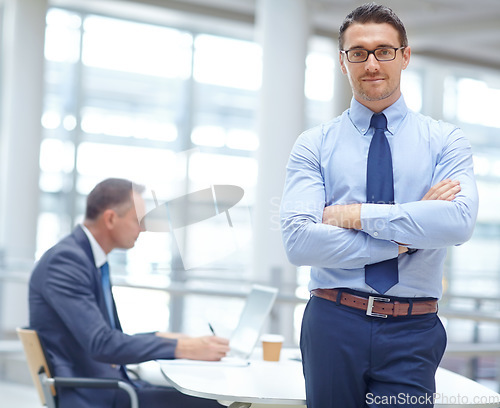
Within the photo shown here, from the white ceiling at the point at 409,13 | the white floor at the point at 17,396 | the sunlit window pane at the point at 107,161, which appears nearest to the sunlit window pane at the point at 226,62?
the white ceiling at the point at 409,13

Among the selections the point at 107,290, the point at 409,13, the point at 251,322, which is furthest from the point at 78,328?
the point at 409,13

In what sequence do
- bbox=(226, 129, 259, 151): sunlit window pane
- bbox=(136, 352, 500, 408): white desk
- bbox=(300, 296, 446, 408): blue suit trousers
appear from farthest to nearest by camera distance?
bbox=(226, 129, 259, 151): sunlit window pane → bbox=(136, 352, 500, 408): white desk → bbox=(300, 296, 446, 408): blue suit trousers

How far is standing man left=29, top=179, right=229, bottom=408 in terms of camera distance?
2.18 metres

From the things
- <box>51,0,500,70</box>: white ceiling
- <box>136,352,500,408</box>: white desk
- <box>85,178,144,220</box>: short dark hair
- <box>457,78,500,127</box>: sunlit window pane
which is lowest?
<box>136,352,500,408</box>: white desk

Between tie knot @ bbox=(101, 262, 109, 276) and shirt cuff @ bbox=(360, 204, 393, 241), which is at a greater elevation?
shirt cuff @ bbox=(360, 204, 393, 241)

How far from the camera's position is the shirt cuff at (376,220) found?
1.49 meters

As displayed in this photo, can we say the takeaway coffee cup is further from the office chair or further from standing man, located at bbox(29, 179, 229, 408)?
the office chair

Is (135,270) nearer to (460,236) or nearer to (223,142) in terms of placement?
(223,142)

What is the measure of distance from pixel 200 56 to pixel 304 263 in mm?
7021

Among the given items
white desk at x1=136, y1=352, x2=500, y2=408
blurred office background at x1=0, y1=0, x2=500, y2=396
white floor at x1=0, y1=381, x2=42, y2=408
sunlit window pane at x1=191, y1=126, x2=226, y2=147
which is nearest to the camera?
white desk at x1=136, y1=352, x2=500, y2=408

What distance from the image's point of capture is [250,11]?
6.99 m

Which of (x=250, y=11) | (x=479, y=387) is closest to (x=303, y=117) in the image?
(x=250, y=11)

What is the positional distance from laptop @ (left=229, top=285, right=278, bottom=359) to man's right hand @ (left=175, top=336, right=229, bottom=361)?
0.54ft

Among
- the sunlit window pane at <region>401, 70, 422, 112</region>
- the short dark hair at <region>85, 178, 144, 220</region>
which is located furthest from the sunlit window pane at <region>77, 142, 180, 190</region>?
the short dark hair at <region>85, 178, 144, 220</region>
